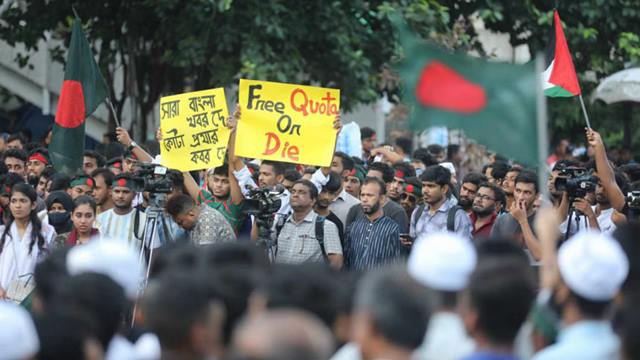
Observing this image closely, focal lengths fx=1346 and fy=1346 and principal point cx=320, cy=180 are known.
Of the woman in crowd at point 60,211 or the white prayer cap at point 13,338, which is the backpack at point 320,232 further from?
the white prayer cap at point 13,338

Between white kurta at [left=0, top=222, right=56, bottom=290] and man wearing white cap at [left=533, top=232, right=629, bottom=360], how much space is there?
539 cm

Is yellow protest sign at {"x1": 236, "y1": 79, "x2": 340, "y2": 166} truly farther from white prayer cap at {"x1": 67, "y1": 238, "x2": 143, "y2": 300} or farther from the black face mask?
white prayer cap at {"x1": 67, "y1": 238, "x2": 143, "y2": 300}

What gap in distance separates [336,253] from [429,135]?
1388 cm

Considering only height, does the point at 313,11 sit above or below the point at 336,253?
above

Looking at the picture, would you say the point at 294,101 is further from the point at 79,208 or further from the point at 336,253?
the point at 79,208

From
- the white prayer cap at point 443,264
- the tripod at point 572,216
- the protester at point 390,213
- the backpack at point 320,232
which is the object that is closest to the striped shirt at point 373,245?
the backpack at point 320,232

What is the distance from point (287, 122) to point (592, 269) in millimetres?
6582

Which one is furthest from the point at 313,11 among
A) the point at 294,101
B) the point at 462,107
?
the point at 462,107

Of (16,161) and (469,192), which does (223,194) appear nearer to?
(469,192)

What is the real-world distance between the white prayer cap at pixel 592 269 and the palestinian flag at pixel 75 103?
7.76 m

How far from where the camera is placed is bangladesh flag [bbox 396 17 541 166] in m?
6.86

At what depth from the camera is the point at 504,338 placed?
202 inches

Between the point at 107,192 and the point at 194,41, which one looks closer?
the point at 107,192

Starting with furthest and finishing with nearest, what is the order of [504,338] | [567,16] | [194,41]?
[567,16]
[194,41]
[504,338]
